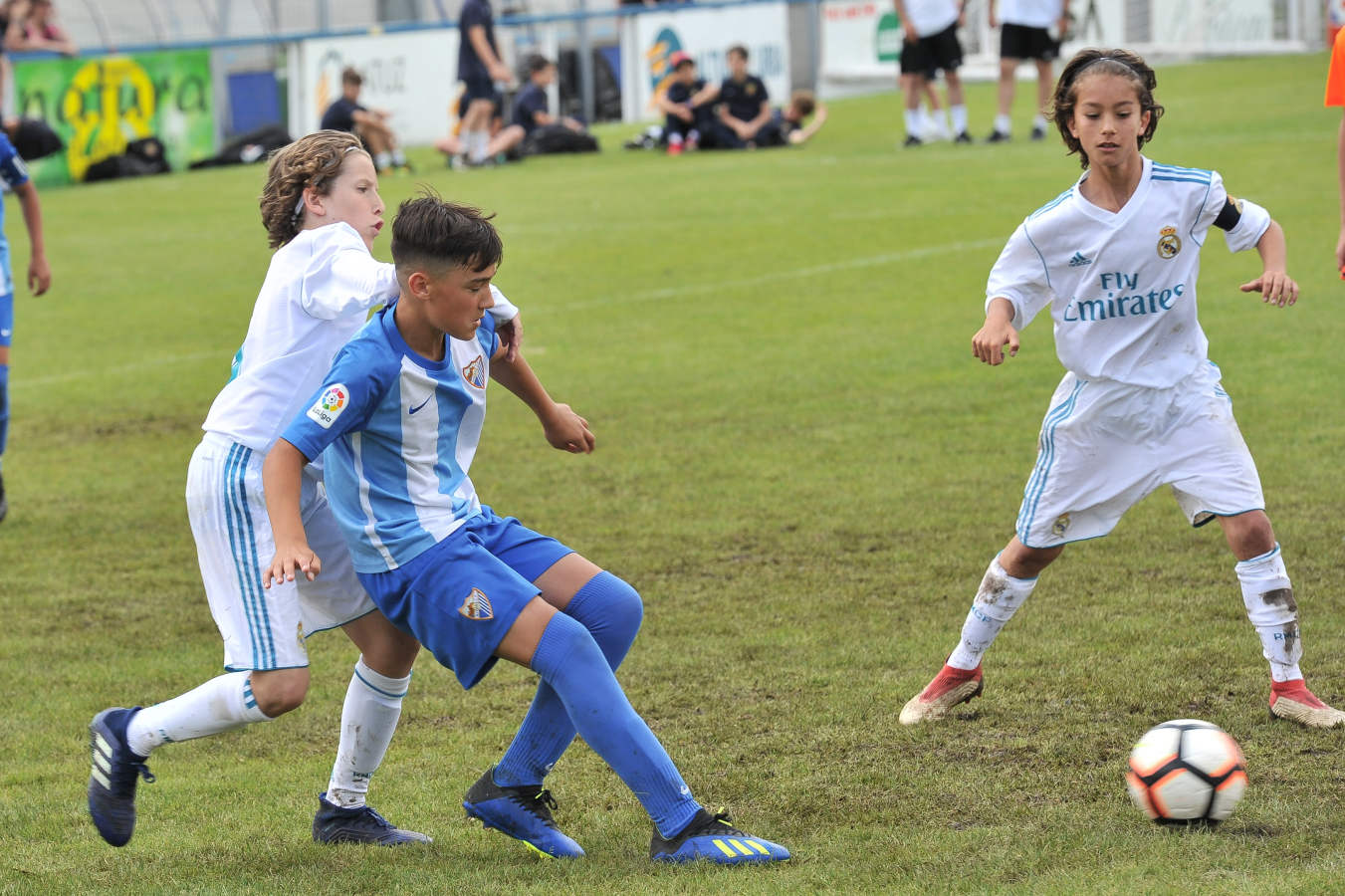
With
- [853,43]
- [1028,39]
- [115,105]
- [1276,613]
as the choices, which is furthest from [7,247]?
[853,43]

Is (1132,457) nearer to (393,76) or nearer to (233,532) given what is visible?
(233,532)

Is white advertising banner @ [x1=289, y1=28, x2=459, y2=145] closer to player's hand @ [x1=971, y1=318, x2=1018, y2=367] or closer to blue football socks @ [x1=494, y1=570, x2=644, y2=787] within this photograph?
player's hand @ [x1=971, y1=318, x2=1018, y2=367]

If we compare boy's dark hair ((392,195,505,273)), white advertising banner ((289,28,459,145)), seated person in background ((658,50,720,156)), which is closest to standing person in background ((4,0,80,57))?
white advertising banner ((289,28,459,145))

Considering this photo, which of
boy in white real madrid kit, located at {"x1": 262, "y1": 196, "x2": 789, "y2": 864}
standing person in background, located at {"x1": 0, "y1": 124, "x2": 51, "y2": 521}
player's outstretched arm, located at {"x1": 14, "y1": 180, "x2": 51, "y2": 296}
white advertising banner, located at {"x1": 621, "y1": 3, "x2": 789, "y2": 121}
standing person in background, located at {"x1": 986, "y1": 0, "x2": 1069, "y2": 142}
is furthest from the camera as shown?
white advertising banner, located at {"x1": 621, "y1": 3, "x2": 789, "y2": 121}

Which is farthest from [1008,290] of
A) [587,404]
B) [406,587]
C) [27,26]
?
[27,26]

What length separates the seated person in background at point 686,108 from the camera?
2155cm

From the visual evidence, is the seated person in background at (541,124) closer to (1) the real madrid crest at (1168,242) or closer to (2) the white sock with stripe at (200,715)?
(1) the real madrid crest at (1168,242)

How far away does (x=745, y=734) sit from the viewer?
4.70m

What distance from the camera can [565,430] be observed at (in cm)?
424

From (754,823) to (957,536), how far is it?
2.82m

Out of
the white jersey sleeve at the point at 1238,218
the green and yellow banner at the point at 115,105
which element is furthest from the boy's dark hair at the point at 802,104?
the white jersey sleeve at the point at 1238,218

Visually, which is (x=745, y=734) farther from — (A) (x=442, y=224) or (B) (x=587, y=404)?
(B) (x=587, y=404)

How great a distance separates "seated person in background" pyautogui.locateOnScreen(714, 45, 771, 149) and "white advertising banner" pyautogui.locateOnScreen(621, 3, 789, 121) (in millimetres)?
3941

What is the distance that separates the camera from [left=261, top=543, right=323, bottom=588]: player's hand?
3.52 metres
